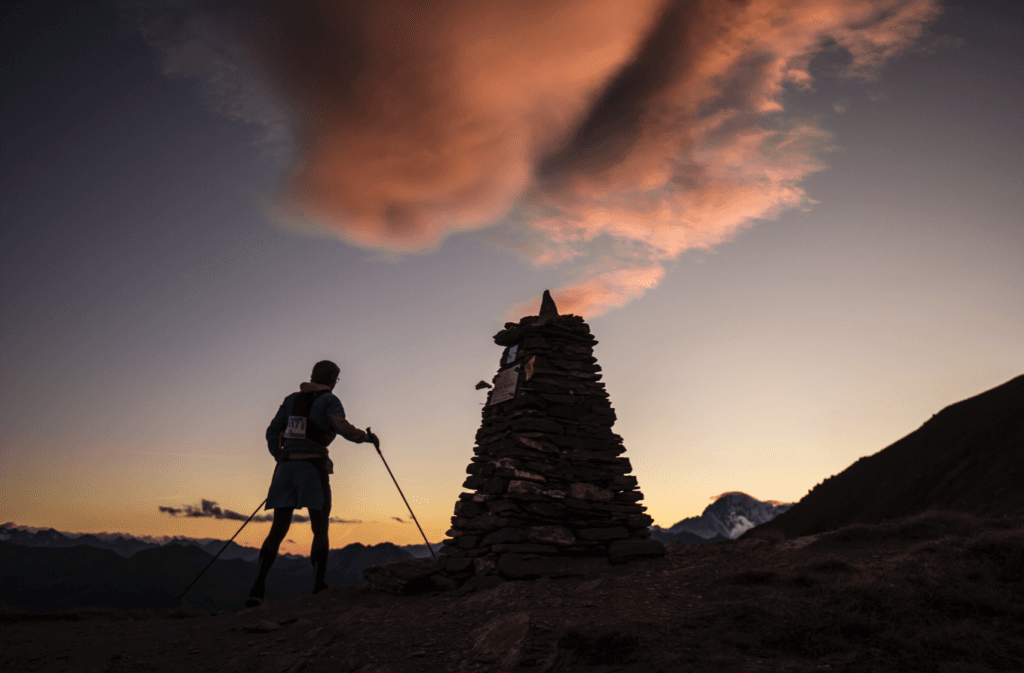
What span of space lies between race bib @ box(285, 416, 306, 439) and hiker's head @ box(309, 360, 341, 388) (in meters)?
0.79

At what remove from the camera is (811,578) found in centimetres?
657

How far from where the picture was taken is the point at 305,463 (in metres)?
8.90

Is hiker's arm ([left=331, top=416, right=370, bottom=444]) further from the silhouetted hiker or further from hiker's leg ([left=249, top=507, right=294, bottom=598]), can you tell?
hiker's leg ([left=249, top=507, right=294, bottom=598])

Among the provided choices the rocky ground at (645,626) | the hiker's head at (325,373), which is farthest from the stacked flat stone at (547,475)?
the hiker's head at (325,373)

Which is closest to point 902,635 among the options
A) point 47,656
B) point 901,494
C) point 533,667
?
point 533,667

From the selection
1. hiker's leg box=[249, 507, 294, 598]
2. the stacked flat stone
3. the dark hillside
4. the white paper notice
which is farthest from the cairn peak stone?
the dark hillside

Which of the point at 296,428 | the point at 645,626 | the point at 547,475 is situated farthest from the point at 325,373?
the point at 645,626

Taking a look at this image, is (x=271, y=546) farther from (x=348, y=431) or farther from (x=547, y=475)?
(x=547, y=475)

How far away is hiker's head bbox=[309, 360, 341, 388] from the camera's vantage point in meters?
9.64

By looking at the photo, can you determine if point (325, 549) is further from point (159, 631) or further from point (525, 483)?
point (525, 483)

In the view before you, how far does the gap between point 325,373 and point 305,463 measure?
5.21 feet

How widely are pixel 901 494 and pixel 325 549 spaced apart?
126 feet

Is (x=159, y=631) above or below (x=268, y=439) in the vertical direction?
below

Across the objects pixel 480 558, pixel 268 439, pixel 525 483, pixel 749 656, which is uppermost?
pixel 268 439
